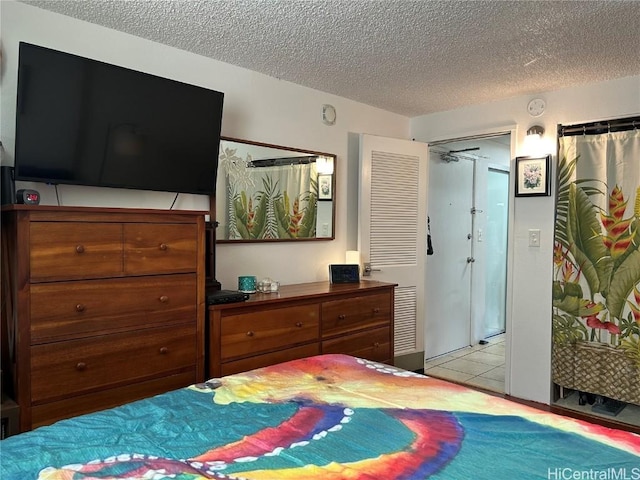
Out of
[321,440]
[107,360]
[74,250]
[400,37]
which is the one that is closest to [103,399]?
[107,360]

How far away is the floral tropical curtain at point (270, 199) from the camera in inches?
123

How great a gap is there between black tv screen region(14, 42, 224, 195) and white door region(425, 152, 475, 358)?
8.99 ft

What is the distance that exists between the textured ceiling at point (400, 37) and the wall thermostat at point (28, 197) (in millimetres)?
931

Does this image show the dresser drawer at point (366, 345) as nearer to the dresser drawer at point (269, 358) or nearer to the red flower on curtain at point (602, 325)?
the dresser drawer at point (269, 358)

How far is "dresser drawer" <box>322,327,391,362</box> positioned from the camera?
3131mm

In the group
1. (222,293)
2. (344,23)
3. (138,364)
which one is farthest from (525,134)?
(138,364)

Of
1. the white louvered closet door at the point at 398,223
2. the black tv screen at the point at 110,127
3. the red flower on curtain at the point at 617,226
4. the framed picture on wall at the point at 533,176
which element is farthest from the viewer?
the white louvered closet door at the point at 398,223

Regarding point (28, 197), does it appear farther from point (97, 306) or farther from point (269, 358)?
point (269, 358)

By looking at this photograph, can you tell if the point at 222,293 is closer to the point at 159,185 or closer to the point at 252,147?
the point at 159,185

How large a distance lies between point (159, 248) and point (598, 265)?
9.63 ft

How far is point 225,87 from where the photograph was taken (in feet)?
10.1

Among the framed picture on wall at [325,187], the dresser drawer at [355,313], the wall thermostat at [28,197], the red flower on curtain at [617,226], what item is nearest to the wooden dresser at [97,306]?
the wall thermostat at [28,197]

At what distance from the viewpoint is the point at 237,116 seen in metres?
3.14

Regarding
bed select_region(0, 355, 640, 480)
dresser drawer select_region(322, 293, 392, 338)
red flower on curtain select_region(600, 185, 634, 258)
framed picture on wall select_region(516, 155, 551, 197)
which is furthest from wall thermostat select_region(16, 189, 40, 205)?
red flower on curtain select_region(600, 185, 634, 258)
